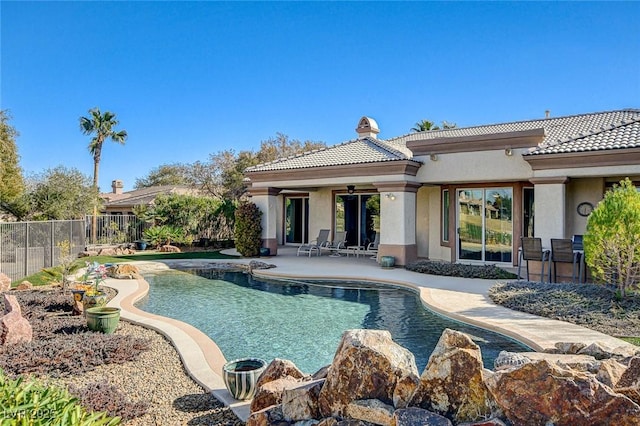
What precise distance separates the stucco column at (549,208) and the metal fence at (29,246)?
15104 mm

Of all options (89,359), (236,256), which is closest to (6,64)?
(236,256)

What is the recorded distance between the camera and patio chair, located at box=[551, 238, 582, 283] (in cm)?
1263

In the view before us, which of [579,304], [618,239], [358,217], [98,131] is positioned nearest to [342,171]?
[358,217]

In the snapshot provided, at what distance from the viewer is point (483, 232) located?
16750 millimetres

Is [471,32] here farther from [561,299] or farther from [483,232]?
[561,299]

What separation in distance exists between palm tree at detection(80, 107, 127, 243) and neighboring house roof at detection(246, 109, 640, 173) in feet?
93.9

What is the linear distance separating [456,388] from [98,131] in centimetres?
4639

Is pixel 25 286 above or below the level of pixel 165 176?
below

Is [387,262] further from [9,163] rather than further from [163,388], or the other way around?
[9,163]

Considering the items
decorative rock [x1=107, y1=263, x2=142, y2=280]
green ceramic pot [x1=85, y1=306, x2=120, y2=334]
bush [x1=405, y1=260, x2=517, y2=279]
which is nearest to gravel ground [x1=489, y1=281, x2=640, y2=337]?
bush [x1=405, y1=260, x2=517, y2=279]

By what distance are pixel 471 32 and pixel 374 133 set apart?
7.14m

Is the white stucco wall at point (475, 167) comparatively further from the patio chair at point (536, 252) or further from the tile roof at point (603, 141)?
the patio chair at point (536, 252)

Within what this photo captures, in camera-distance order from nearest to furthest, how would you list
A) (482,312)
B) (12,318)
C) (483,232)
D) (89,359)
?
(89,359) < (12,318) < (482,312) < (483,232)

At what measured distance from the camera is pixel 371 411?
3523 mm
